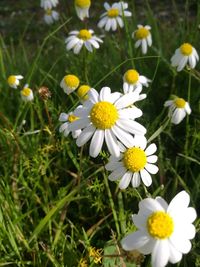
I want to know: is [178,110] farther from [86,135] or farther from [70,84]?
[86,135]

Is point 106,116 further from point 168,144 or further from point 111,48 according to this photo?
point 111,48

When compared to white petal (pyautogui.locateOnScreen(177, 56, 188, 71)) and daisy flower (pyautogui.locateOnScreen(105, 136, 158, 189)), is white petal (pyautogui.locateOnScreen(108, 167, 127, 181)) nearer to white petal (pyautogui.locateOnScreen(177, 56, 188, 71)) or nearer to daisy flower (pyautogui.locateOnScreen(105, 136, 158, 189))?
daisy flower (pyautogui.locateOnScreen(105, 136, 158, 189))

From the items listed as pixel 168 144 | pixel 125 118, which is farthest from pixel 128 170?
pixel 168 144

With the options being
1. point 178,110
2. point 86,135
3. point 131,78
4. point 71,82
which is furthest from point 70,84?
point 86,135

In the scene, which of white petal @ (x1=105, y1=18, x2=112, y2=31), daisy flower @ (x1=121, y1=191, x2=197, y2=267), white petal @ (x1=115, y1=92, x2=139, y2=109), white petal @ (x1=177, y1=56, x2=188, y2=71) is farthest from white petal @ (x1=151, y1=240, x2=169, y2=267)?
white petal @ (x1=105, y1=18, x2=112, y2=31)

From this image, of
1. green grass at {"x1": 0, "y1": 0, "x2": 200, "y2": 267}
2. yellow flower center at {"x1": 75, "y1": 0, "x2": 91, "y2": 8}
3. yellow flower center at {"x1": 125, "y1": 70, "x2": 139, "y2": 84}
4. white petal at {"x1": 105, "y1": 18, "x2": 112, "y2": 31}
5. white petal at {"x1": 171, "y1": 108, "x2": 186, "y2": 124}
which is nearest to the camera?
green grass at {"x1": 0, "y1": 0, "x2": 200, "y2": 267}
